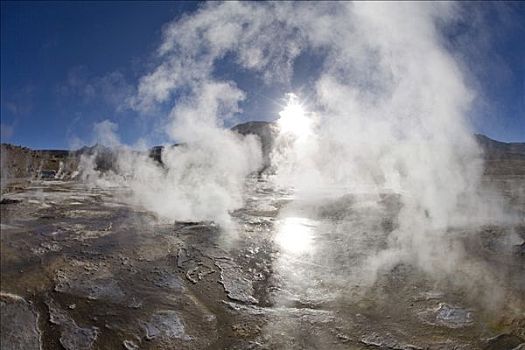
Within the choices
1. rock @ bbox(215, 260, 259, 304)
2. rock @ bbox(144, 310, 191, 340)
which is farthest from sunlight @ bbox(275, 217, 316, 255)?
rock @ bbox(144, 310, 191, 340)

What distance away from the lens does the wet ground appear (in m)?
4.70

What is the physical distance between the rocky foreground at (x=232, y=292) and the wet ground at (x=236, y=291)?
0.02 m

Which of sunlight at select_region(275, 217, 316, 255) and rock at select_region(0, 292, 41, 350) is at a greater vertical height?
sunlight at select_region(275, 217, 316, 255)

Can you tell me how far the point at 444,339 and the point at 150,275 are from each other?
4427 mm

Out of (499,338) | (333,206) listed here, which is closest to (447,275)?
(499,338)

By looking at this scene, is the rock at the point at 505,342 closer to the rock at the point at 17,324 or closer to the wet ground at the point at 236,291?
the wet ground at the point at 236,291

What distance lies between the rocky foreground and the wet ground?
2 centimetres

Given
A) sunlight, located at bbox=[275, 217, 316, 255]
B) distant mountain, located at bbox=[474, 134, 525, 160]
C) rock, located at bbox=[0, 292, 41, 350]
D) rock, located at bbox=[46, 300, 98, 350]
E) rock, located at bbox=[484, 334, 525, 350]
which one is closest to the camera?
rock, located at bbox=[0, 292, 41, 350]

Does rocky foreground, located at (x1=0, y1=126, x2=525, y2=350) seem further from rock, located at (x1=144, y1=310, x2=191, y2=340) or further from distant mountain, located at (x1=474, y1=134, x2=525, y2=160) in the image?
distant mountain, located at (x1=474, y1=134, x2=525, y2=160)

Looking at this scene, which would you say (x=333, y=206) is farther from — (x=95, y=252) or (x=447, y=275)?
(x=95, y=252)

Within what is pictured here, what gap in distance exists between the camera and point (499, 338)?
15.8 feet

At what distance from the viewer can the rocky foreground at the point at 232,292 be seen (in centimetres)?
470

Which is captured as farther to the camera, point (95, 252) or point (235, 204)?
point (235, 204)

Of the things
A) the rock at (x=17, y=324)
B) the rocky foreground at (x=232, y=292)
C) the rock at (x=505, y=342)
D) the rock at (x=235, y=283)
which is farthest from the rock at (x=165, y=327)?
the rock at (x=505, y=342)
